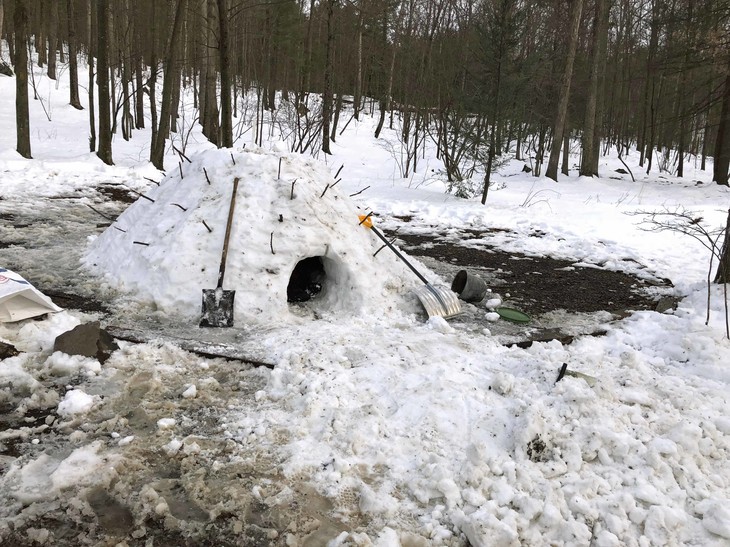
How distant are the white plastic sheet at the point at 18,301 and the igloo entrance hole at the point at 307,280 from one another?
2286 millimetres

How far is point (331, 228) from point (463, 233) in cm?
519

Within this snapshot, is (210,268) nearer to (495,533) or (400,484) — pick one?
(400,484)

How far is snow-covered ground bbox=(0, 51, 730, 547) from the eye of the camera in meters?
2.54

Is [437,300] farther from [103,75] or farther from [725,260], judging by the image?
[103,75]

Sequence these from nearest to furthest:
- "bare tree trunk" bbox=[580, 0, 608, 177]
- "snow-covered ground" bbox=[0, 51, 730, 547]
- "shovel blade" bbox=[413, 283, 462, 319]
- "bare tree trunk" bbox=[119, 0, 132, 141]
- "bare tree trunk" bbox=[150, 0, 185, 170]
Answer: "snow-covered ground" bbox=[0, 51, 730, 547] → "shovel blade" bbox=[413, 283, 462, 319] → "bare tree trunk" bbox=[150, 0, 185, 170] → "bare tree trunk" bbox=[580, 0, 608, 177] → "bare tree trunk" bbox=[119, 0, 132, 141]

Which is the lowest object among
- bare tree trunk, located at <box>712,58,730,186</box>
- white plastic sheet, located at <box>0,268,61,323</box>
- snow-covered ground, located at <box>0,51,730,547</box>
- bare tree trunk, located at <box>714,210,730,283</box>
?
snow-covered ground, located at <box>0,51,730,547</box>

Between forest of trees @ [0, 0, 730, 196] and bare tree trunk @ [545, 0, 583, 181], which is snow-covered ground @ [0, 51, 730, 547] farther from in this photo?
bare tree trunk @ [545, 0, 583, 181]

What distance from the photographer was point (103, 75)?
12.5 metres

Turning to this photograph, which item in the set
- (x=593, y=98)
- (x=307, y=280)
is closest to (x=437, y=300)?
(x=307, y=280)

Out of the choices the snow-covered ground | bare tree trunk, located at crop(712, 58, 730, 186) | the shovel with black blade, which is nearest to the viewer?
the snow-covered ground

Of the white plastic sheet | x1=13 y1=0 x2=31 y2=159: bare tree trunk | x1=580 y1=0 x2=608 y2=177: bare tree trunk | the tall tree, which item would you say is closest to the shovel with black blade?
the white plastic sheet

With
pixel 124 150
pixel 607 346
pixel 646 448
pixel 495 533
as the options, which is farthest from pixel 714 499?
pixel 124 150

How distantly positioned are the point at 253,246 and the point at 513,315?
9.33 ft

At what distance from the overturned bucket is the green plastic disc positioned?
0.35 metres
